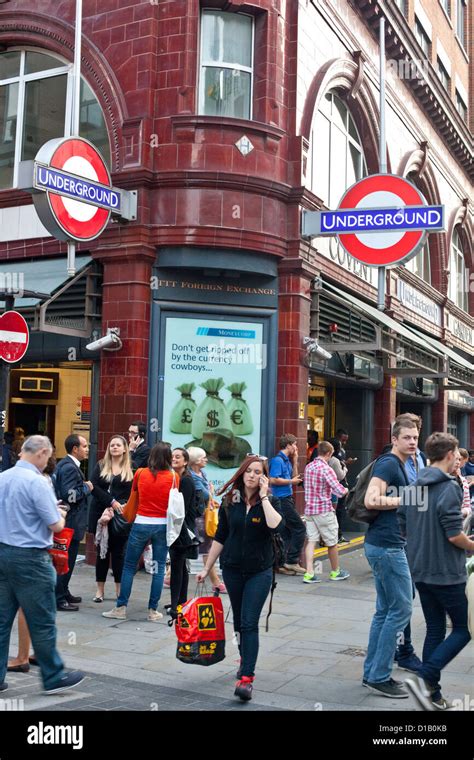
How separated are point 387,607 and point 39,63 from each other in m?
11.5

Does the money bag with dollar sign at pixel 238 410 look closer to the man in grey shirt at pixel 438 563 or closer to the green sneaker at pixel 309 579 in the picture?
the green sneaker at pixel 309 579

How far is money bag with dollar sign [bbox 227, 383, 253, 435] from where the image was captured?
12.5 m

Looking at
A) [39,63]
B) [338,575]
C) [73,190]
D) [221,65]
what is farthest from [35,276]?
[338,575]

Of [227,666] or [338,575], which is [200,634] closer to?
[227,666]

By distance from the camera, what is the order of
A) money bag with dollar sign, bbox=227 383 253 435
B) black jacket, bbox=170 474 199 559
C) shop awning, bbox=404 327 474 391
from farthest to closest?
shop awning, bbox=404 327 474 391, money bag with dollar sign, bbox=227 383 253 435, black jacket, bbox=170 474 199 559

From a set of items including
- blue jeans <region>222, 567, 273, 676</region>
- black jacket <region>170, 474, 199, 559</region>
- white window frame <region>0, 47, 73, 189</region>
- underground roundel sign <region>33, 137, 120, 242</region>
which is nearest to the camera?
blue jeans <region>222, 567, 273, 676</region>

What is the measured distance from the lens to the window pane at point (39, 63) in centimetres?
1408

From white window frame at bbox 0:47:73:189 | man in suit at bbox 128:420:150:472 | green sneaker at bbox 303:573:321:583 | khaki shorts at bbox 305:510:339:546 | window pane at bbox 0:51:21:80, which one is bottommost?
green sneaker at bbox 303:573:321:583

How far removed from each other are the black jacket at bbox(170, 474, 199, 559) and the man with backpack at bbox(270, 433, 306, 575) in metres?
2.50

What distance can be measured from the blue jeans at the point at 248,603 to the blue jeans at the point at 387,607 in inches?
33.3

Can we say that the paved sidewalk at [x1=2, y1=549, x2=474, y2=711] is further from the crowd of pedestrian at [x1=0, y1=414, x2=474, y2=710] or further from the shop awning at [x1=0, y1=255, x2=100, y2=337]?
the shop awning at [x1=0, y1=255, x2=100, y2=337]

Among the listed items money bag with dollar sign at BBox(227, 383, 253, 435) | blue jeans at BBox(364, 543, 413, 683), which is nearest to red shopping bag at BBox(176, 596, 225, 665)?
blue jeans at BBox(364, 543, 413, 683)

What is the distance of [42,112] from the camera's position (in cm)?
1430
